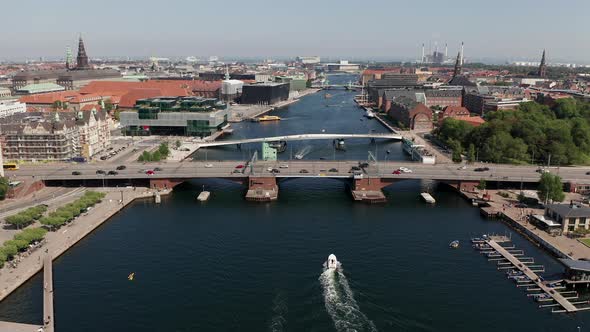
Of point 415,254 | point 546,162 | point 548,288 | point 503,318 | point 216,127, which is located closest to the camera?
point 503,318

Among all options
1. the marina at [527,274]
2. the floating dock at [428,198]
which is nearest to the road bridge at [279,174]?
the floating dock at [428,198]

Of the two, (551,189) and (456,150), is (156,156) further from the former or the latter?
(551,189)

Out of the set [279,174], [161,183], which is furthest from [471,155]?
[161,183]

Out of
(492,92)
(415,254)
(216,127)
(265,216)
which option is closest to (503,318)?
(415,254)

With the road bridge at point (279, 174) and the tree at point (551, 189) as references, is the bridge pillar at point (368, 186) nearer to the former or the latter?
the road bridge at point (279, 174)

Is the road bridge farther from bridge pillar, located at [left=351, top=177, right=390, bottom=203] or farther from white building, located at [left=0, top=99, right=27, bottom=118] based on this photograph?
white building, located at [left=0, top=99, right=27, bottom=118]

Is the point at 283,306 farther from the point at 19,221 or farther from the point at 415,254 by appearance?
the point at 19,221
